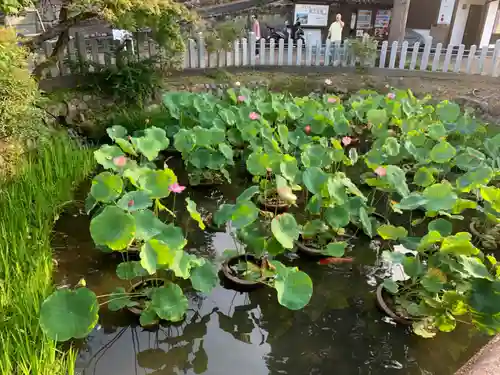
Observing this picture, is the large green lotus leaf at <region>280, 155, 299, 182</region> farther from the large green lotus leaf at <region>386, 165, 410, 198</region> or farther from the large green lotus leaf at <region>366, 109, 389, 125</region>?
the large green lotus leaf at <region>366, 109, 389, 125</region>

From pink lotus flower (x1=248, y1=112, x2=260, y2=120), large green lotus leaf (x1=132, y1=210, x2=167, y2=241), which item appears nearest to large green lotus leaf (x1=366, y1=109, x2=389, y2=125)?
pink lotus flower (x1=248, y1=112, x2=260, y2=120)

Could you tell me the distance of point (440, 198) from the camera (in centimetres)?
310

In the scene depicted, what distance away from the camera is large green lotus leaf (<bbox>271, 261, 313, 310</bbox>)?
250 cm

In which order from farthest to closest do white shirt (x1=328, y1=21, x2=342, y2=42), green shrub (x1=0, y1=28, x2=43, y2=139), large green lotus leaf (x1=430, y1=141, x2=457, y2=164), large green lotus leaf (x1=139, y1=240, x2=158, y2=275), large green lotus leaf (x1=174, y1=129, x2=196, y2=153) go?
white shirt (x1=328, y1=21, x2=342, y2=42), large green lotus leaf (x1=174, y1=129, x2=196, y2=153), large green lotus leaf (x1=430, y1=141, x2=457, y2=164), green shrub (x1=0, y1=28, x2=43, y2=139), large green lotus leaf (x1=139, y1=240, x2=158, y2=275)

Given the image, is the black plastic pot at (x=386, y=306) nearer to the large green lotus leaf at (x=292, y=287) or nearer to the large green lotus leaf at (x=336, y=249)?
the large green lotus leaf at (x=336, y=249)

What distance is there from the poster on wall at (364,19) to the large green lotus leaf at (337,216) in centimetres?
915

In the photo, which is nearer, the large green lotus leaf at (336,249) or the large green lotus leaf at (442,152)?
the large green lotus leaf at (336,249)

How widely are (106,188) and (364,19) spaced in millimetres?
10016

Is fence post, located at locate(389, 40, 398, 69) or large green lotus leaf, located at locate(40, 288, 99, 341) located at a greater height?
fence post, located at locate(389, 40, 398, 69)

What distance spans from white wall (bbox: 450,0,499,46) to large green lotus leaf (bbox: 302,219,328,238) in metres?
11.3

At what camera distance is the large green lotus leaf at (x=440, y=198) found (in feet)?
10.0

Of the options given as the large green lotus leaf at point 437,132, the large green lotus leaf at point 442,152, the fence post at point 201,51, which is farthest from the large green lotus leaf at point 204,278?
the fence post at point 201,51

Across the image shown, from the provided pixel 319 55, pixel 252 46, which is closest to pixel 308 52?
pixel 319 55

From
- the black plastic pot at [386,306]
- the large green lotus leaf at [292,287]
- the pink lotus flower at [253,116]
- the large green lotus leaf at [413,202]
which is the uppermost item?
the pink lotus flower at [253,116]
